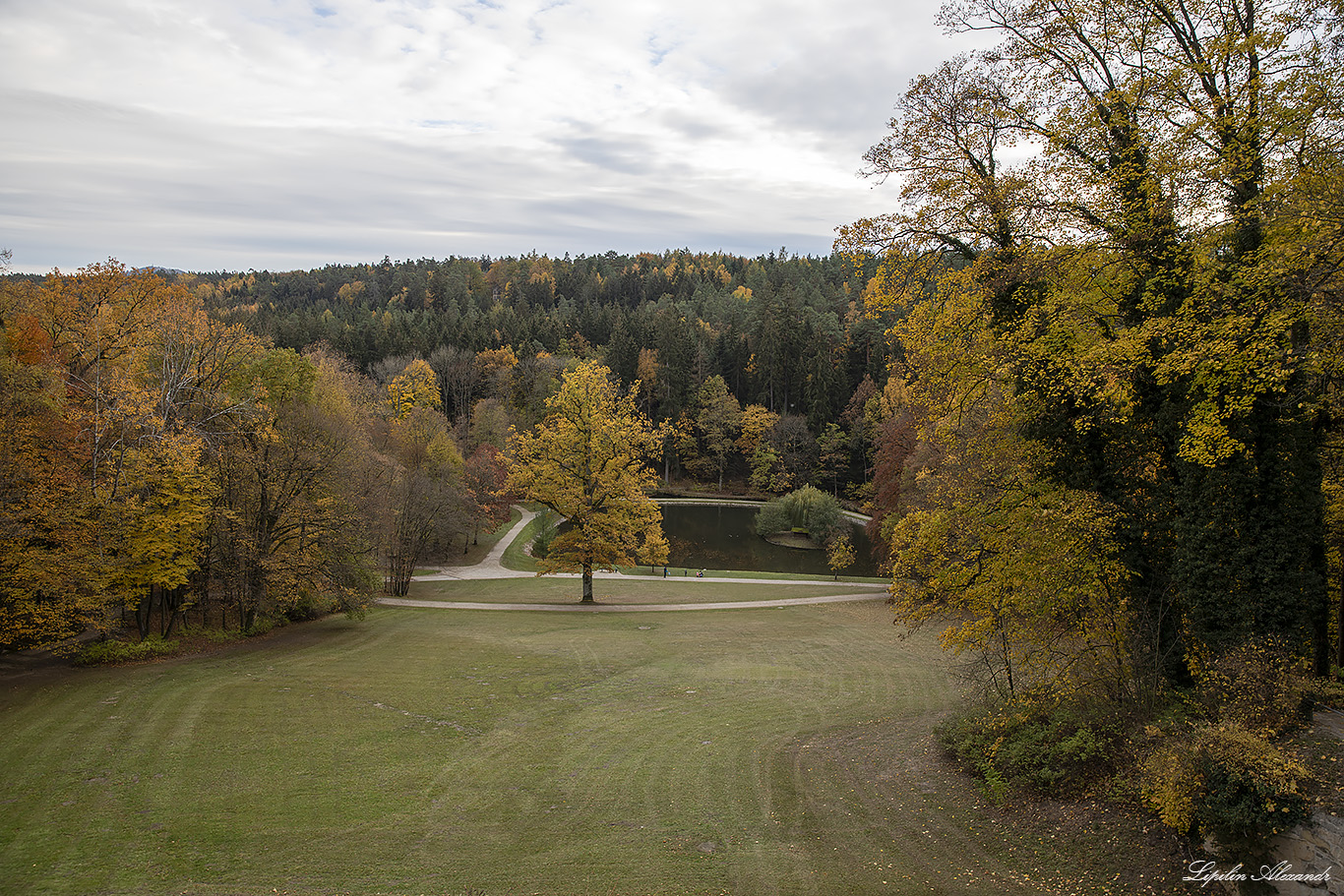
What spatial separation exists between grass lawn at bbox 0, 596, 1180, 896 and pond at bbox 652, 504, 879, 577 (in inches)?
1048

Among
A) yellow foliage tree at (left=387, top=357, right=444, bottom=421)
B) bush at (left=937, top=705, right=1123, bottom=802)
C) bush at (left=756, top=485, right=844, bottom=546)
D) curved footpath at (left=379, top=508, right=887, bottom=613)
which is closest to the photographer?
bush at (left=937, top=705, right=1123, bottom=802)

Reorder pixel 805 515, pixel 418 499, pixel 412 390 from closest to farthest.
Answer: pixel 418 499 → pixel 805 515 → pixel 412 390

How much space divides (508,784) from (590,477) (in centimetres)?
1920

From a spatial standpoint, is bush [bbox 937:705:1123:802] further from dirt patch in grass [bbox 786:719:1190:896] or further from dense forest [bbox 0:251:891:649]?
dense forest [bbox 0:251:891:649]

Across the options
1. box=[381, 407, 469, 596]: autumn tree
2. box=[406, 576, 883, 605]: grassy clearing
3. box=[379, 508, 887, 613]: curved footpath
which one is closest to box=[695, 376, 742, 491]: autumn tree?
box=[381, 407, 469, 596]: autumn tree

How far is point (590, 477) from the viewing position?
3131cm

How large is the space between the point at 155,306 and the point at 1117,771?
126 feet

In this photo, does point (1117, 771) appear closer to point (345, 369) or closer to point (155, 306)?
point (155, 306)

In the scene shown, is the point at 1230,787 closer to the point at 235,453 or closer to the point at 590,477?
the point at 590,477

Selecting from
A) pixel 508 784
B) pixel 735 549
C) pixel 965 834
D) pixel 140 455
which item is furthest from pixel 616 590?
pixel 965 834

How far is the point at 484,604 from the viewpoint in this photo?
3108 centimetres

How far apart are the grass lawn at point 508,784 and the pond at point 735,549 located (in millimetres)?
26626

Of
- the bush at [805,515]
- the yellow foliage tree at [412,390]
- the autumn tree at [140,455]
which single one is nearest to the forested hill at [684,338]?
the yellow foliage tree at [412,390]

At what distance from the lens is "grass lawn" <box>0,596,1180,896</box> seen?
30.7 ft
